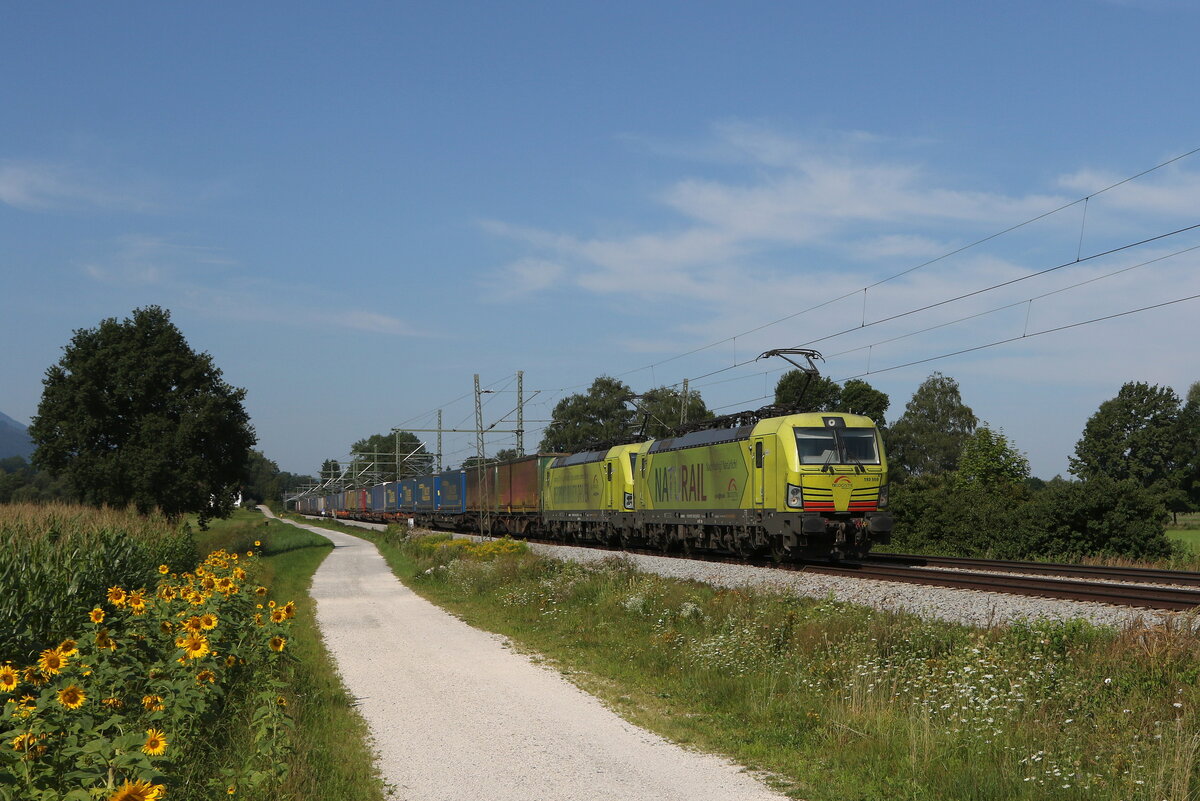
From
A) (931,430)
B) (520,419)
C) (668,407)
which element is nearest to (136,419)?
(520,419)

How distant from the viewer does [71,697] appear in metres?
5.84

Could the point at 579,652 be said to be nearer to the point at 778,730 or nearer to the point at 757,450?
the point at 778,730

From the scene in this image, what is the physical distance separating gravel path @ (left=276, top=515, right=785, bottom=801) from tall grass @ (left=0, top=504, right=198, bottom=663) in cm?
333

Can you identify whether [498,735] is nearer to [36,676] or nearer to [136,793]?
[36,676]

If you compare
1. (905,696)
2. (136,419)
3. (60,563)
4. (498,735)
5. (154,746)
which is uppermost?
(136,419)

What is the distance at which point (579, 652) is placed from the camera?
14211 millimetres

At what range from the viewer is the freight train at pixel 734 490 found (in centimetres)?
2366

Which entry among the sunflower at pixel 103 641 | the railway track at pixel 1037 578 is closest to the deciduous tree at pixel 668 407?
the railway track at pixel 1037 578

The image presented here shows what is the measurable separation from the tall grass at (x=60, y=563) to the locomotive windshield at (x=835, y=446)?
14.2m

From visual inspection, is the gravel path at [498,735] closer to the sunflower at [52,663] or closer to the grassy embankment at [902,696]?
the grassy embankment at [902,696]

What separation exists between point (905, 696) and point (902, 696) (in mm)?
130

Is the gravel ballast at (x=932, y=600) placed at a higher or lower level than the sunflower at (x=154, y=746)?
lower

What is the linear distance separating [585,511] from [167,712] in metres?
33.1

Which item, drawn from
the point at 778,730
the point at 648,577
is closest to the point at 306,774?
the point at 778,730
